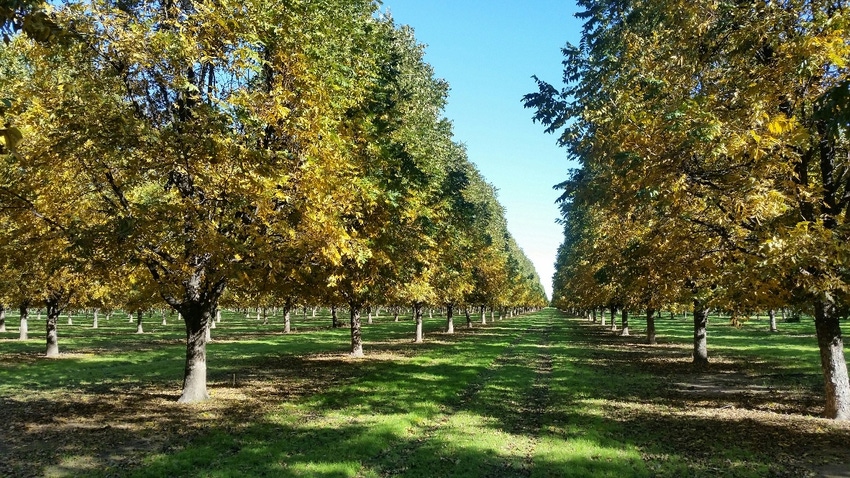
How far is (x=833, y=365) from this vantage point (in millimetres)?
12086

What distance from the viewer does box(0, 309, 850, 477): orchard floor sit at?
371 inches

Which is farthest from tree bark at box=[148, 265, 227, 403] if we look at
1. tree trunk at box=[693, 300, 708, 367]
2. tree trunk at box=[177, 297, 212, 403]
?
tree trunk at box=[693, 300, 708, 367]

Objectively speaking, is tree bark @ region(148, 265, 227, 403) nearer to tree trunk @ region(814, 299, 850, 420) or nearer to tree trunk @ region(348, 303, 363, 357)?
tree trunk @ region(348, 303, 363, 357)

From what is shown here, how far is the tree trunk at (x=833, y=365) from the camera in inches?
476

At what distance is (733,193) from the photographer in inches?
432

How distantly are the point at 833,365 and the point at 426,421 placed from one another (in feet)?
32.1

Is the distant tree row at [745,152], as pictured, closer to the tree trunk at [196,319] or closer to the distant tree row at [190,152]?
the distant tree row at [190,152]

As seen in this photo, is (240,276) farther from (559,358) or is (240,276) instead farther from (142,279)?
(559,358)

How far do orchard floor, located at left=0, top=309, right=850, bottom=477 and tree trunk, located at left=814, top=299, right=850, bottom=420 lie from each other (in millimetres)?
578

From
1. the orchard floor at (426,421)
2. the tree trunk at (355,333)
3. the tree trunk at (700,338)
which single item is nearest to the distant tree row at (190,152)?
the orchard floor at (426,421)

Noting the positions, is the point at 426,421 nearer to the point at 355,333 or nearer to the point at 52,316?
the point at 355,333

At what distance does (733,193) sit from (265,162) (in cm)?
1023

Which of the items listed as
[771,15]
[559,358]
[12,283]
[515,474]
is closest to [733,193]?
[771,15]

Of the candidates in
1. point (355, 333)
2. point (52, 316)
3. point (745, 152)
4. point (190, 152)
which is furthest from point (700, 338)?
point (52, 316)
